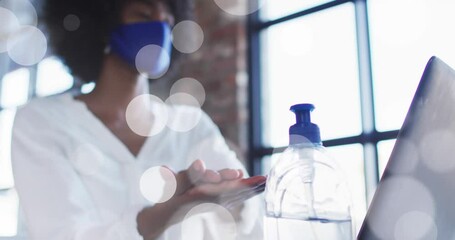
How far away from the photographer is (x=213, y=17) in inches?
80.0

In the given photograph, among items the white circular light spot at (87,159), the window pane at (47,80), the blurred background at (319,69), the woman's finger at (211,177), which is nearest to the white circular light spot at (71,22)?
the blurred background at (319,69)

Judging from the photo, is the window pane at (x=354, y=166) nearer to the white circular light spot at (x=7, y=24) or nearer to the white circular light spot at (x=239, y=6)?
the white circular light spot at (x=239, y=6)

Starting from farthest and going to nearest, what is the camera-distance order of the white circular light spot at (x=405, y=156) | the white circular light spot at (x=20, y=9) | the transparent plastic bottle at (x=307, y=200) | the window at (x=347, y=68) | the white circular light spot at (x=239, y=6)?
the white circular light spot at (x=20, y=9), the white circular light spot at (x=239, y=6), the window at (x=347, y=68), the transparent plastic bottle at (x=307, y=200), the white circular light spot at (x=405, y=156)

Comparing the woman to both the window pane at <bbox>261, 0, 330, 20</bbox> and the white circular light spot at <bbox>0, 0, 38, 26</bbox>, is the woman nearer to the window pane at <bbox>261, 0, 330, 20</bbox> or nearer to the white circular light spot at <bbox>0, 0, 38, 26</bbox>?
the window pane at <bbox>261, 0, 330, 20</bbox>

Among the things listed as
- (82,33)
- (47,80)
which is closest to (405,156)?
(82,33)

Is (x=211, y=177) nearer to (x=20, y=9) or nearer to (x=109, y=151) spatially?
(x=109, y=151)

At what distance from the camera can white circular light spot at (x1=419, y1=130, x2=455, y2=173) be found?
0.44 m

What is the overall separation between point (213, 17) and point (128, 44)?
33.9 inches

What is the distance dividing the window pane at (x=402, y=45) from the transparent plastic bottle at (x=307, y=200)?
841mm

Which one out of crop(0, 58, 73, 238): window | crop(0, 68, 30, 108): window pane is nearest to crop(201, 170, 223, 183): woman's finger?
crop(0, 58, 73, 238): window

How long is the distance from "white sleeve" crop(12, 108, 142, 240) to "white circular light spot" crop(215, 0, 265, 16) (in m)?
1.14

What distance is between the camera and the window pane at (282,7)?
1.89m

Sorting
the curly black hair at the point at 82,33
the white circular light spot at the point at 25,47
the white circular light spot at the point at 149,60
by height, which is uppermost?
the white circular light spot at the point at 25,47

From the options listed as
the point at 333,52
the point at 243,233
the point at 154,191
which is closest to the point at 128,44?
the point at 154,191
